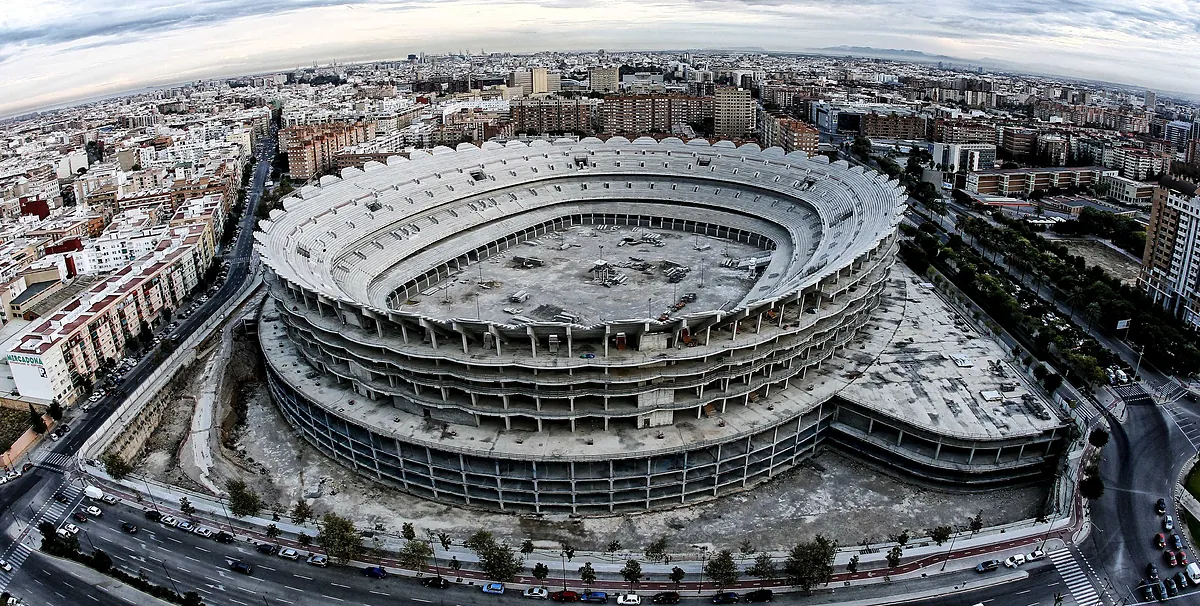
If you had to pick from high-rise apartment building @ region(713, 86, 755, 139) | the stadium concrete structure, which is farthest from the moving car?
high-rise apartment building @ region(713, 86, 755, 139)

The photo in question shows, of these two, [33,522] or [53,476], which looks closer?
[33,522]

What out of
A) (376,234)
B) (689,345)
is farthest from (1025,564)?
(376,234)

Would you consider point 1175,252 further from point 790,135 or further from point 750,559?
point 790,135

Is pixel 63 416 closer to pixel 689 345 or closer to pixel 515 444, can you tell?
pixel 515 444

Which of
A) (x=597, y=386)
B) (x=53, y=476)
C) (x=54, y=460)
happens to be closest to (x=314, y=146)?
(x=54, y=460)

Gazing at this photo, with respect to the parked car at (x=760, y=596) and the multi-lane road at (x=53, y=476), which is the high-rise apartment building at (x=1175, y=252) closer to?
the parked car at (x=760, y=596)

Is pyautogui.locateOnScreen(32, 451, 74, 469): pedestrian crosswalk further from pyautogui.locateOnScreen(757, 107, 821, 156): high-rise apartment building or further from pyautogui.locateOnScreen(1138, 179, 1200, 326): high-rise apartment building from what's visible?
pyautogui.locateOnScreen(757, 107, 821, 156): high-rise apartment building
